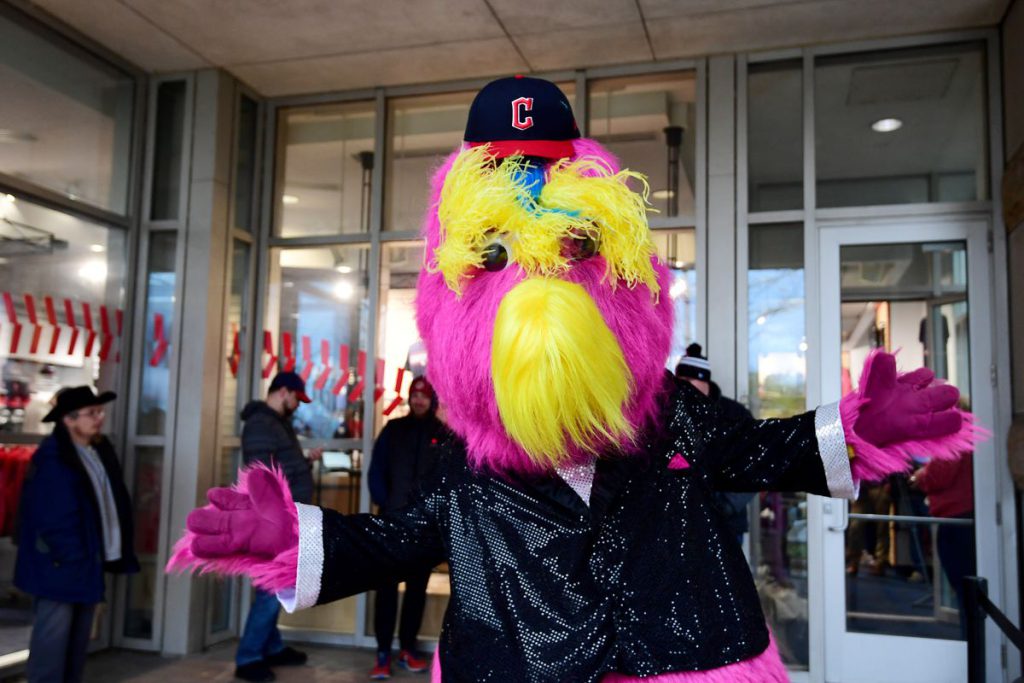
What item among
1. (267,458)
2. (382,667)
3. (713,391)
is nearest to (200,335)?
(267,458)

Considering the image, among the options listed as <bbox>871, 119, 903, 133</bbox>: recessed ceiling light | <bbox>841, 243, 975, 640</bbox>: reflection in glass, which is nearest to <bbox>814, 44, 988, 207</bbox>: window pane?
<bbox>871, 119, 903, 133</bbox>: recessed ceiling light

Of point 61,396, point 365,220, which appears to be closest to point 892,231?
point 365,220

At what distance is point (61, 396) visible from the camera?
4.31m

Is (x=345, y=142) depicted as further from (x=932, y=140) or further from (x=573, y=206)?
(x=573, y=206)

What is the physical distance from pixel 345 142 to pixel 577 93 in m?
1.63

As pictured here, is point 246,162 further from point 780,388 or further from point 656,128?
point 780,388

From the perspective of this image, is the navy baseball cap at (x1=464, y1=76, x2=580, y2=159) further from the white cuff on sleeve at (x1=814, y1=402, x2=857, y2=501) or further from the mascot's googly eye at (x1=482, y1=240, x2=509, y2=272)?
the white cuff on sleeve at (x1=814, y1=402, x2=857, y2=501)

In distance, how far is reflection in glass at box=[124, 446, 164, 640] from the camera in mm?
5461

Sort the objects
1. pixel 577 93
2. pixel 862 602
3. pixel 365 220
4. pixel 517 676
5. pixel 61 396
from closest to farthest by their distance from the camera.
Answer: pixel 517 676 < pixel 61 396 < pixel 862 602 < pixel 577 93 < pixel 365 220

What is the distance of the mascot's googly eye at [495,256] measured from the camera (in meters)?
1.71

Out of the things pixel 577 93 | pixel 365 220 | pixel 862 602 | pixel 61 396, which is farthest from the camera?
pixel 365 220

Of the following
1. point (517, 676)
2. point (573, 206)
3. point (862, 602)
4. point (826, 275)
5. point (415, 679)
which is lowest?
point (415, 679)

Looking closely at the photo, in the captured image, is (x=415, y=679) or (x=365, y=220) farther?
(x=365, y=220)

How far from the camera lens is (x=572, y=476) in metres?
1.71
